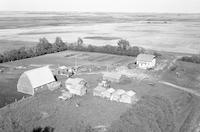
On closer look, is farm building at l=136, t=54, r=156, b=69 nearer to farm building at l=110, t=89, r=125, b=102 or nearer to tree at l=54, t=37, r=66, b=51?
farm building at l=110, t=89, r=125, b=102

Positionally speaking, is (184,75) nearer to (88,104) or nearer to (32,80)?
(88,104)

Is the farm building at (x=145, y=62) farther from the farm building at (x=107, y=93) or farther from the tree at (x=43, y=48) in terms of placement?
the tree at (x=43, y=48)

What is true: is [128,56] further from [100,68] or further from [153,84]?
[153,84]

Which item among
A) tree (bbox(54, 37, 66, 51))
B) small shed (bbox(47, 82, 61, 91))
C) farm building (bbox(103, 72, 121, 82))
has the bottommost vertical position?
small shed (bbox(47, 82, 61, 91))

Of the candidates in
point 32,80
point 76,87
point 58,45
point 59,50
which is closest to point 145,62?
point 76,87

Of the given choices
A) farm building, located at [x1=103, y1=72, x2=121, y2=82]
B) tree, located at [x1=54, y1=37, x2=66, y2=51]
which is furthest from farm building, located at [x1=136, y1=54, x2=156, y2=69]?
tree, located at [x1=54, y1=37, x2=66, y2=51]

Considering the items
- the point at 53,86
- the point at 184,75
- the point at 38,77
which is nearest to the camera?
the point at 38,77

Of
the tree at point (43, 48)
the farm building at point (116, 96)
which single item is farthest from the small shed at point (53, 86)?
the tree at point (43, 48)
